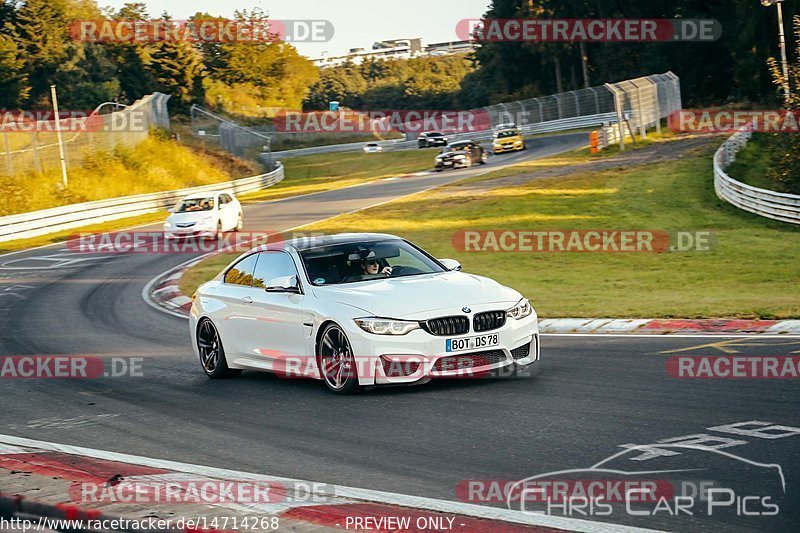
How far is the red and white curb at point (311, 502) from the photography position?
5520 mm

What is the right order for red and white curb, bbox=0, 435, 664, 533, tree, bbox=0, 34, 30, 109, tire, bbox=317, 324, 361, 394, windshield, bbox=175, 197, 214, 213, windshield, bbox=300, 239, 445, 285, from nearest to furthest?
red and white curb, bbox=0, 435, 664, 533, tire, bbox=317, 324, 361, 394, windshield, bbox=300, 239, 445, 285, windshield, bbox=175, 197, 214, 213, tree, bbox=0, 34, 30, 109

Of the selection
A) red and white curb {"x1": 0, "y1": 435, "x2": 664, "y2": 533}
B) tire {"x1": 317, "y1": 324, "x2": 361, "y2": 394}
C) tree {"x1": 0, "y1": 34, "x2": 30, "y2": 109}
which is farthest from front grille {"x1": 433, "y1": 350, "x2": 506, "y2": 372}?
tree {"x1": 0, "y1": 34, "x2": 30, "y2": 109}

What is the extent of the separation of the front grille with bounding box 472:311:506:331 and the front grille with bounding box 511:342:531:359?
0.30 meters

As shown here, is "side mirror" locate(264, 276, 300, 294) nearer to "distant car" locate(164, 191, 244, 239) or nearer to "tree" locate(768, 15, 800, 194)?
"distant car" locate(164, 191, 244, 239)

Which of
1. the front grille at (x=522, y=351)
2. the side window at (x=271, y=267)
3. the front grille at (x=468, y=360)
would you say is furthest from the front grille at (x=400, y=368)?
the side window at (x=271, y=267)

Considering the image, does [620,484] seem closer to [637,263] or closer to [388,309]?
[388,309]

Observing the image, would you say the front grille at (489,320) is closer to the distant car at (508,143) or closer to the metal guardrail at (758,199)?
the metal guardrail at (758,199)

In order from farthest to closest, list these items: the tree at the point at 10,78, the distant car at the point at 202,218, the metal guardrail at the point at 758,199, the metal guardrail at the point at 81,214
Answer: the tree at the point at 10,78 → the metal guardrail at the point at 81,214 → the distant car at the point at 202,218 → the metal guardrail at the point at 758,199

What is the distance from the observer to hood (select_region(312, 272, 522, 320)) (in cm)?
952

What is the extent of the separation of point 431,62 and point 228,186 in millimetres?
118538

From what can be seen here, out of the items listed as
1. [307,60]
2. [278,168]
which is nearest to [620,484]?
[278,168]

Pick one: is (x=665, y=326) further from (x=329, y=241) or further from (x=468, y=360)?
(x=329, y=241)

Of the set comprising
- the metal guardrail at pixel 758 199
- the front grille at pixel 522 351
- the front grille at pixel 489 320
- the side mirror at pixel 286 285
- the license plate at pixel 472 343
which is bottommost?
the metal guardrail at pixel 758 199

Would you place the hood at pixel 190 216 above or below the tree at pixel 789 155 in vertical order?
below
